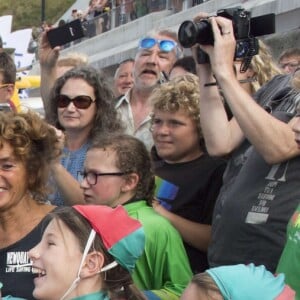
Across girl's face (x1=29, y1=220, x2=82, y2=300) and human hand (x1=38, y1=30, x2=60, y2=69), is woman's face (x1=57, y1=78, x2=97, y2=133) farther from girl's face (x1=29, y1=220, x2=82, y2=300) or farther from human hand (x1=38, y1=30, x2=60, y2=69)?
girl's face (x1=29, y1=220, x2=82, y2=300)

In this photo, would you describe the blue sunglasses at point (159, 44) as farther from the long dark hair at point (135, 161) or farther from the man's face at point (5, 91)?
the long dark hair at point (135, 161)

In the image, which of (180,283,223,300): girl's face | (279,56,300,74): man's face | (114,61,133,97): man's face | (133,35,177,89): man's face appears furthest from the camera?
A: (114,61,133,97): man's face

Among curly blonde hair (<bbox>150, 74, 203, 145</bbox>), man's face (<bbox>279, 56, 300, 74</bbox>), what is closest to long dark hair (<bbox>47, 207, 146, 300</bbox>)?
curly blonde hair (<bbox>150, 74, 203, 145</bbox>)

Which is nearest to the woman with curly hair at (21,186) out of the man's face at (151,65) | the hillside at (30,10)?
the man's face at (151,65)

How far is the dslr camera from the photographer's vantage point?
376cm

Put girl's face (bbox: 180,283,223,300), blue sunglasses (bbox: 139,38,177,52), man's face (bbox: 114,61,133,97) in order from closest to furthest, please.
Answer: girl's face (bbox: 180,283,223,300)
blue sunglasses (bbox: 139,38,177,52)
man's face (bbox: 114,61,133,97)

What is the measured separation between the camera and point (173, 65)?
18.5 feet

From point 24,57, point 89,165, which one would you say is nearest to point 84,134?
point 89,165

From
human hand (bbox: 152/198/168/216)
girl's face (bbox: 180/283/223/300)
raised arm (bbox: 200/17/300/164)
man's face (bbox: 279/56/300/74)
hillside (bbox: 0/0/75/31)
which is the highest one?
hillside (bbox: 0/0/75/31)

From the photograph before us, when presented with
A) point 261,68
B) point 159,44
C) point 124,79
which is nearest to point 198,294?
point 261,68

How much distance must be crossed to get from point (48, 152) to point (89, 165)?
0.21m

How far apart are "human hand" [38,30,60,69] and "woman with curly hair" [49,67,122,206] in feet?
1.99

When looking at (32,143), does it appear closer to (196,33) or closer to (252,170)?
(196,33)

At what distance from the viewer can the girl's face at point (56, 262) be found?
296cm
